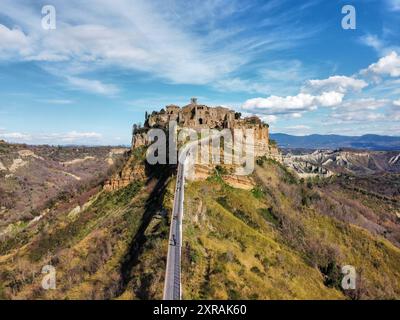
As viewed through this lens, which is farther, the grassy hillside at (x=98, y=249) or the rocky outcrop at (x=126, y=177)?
the rocky outcrop at (x=126, y=177)

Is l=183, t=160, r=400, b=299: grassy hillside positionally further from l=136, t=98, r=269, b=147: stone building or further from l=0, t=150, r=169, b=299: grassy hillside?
l=136, t=98, r=269, b=147: stone building

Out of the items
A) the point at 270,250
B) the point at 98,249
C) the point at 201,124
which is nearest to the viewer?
the point at 270,250

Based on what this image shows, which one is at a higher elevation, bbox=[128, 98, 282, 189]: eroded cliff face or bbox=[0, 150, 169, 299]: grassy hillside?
bbox=[128, 98, 282, 189]: eroded cliff face

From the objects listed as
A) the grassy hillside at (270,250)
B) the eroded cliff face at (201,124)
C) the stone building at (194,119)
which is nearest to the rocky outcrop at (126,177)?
the eroded cliff face at (201,124)

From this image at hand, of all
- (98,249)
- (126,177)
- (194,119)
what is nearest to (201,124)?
(194,119)

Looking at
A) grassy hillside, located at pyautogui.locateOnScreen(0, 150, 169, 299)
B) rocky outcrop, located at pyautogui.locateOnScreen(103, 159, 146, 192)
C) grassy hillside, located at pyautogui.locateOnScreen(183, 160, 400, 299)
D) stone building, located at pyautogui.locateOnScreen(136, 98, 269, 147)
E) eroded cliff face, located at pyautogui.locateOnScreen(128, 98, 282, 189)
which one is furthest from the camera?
stone building, located at pyautogui.locateOnScreen(136, 98, 269, 147)

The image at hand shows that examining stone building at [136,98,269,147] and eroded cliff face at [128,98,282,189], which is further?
stone building at [136,98,269,147]

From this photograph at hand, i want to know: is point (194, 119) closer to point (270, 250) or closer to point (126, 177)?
point (126, 177)

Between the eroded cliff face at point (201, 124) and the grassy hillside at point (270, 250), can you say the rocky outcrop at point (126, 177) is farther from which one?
the grassy hillside at point (270, 250)

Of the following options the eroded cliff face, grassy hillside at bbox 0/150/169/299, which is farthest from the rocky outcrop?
grassy hillside at bbox 0/150/169/299
